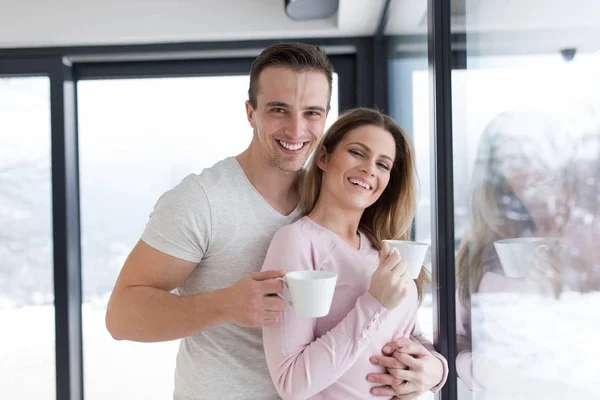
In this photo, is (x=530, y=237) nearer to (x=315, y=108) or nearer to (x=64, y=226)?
(x=315, y=108)

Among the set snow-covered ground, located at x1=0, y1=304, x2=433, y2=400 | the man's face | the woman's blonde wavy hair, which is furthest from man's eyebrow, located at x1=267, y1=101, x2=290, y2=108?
snow-covered ground, located at x1=0, y1=304, x2=433, y2=400

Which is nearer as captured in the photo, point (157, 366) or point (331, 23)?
point (331, 23)

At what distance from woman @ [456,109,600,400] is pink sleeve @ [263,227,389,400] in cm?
21

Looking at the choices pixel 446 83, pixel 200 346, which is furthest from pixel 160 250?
pixel 446 83

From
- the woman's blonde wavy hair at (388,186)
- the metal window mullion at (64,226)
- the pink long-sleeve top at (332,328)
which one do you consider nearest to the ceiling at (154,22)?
the metal window mullion at (64,226)

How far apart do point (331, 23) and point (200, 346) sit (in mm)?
1660

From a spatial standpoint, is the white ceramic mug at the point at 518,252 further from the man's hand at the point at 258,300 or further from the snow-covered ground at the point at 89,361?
the snow-covered ground at the point at 89,361

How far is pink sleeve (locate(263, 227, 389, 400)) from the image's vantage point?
100 cm

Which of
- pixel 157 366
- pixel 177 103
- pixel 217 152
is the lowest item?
pixel 157 366

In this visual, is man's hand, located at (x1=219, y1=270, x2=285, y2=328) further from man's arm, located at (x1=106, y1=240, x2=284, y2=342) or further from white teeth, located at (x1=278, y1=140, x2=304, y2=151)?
white teeth, located at (x1=278, y1=140, x2=304, y2=151)

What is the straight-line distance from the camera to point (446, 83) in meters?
1.22

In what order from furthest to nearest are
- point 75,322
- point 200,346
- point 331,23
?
1. point 75,322
2. point 331,23
3. point 200,346

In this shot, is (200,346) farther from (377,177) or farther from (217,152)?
(217,152)

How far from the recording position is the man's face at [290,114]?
1.25m
